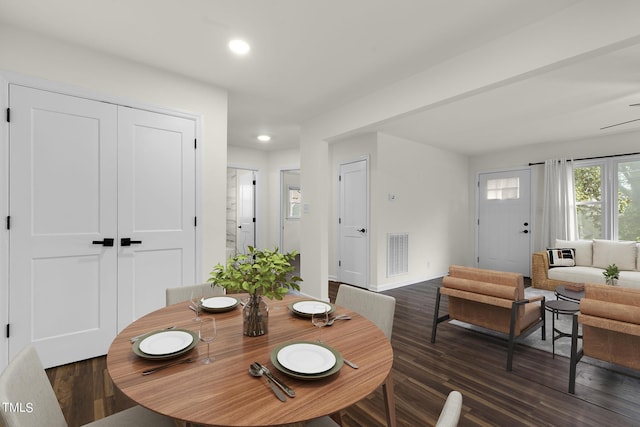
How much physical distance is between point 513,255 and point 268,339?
6.40 m

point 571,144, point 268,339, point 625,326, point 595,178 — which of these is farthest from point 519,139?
point 268,339

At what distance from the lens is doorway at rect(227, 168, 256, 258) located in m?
6.62

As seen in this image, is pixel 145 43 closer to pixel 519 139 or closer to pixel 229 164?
pixel 229 164

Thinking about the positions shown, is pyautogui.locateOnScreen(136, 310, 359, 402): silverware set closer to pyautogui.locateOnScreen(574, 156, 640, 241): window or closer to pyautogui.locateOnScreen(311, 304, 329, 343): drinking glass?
pyautogui.locateOnScreen(311, 304, 329, 343): drinking glass

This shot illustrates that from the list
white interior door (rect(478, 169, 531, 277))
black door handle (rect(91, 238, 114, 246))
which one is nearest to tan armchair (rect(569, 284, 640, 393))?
black door handle (rect(91, 238, 114, 246))

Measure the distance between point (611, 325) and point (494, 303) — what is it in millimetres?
725

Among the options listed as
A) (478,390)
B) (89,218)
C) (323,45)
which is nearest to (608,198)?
(478,390)

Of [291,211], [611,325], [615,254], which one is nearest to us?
[611,325]

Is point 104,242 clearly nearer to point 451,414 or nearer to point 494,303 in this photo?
point 451,414

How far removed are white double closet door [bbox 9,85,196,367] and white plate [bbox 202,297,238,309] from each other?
1406 millimetres

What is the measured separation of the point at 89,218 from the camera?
2.46 meters

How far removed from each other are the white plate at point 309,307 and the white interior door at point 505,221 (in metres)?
5.90

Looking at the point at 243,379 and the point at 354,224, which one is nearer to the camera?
the point at 243,379

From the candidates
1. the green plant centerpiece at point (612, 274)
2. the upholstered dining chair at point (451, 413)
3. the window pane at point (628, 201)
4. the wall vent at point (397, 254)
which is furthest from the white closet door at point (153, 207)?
the window pane at point (628, 201)
